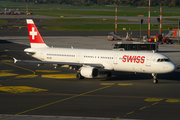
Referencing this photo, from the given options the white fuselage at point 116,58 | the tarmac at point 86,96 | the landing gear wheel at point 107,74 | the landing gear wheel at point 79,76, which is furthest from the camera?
the landing gear wheel at point 107,74

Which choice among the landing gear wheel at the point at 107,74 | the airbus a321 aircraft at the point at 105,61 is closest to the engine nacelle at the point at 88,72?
the airbus a321 aircraft at the point at 105,61

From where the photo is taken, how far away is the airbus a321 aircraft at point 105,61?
145 feet

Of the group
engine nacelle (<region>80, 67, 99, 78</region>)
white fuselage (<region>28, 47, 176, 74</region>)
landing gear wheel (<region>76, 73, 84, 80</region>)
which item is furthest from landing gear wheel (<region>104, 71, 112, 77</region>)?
engine nacelle (<region>80, 67, 99, 78</region>)

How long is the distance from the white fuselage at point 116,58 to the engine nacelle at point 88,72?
2.26 m

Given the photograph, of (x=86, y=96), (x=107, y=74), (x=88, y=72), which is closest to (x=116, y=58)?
(x=88, y=72)

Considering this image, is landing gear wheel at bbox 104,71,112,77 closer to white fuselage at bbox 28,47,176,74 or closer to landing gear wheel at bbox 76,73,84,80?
white fuselage at bbox 28,47,176,74

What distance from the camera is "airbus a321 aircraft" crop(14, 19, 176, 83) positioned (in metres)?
44.1

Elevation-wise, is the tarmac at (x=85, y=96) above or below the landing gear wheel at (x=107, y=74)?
below

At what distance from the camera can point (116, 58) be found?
46.6 meters

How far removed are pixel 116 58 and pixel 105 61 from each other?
1915 millimetres

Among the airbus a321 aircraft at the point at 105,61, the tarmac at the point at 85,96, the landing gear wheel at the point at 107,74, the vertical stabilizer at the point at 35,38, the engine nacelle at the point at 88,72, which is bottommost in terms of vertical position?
the tarmac at the point at 85,96

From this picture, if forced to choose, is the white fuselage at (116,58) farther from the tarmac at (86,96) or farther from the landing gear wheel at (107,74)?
the landing gear wheel at (107,74)

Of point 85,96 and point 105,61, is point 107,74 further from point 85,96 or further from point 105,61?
point 85,96

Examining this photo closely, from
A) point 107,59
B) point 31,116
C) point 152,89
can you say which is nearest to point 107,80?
point 107,59
